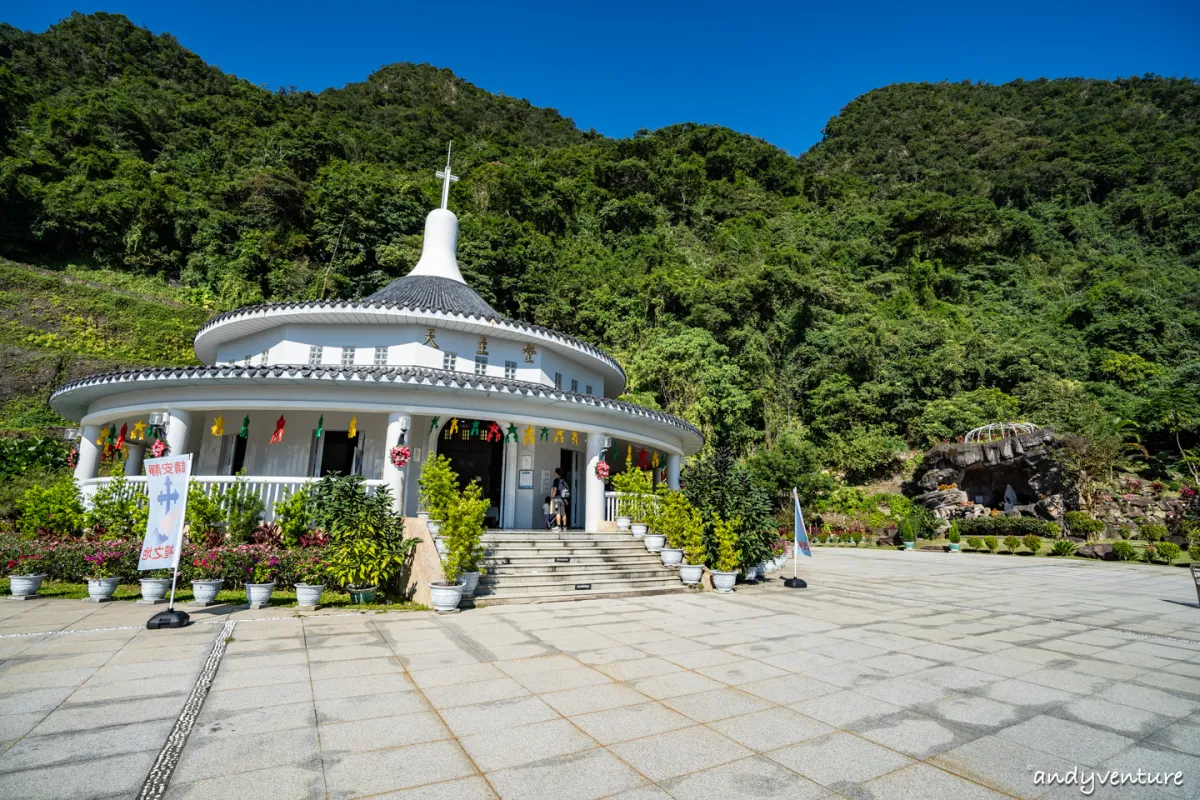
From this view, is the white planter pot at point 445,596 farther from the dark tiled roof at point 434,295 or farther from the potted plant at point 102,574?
the dark tiled roof at point 434,295

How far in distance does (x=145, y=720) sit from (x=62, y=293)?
39.2 meters

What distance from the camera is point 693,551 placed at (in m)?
12.8

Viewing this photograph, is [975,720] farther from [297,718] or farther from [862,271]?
[862,271]

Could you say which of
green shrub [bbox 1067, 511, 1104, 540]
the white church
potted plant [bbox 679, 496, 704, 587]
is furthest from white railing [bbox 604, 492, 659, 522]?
green shrub [bbox 1067, 511, 1104, 540]

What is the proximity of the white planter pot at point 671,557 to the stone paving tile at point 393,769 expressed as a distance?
372 inches

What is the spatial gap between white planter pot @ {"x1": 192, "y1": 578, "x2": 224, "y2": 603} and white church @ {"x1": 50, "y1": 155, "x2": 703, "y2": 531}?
2.89m

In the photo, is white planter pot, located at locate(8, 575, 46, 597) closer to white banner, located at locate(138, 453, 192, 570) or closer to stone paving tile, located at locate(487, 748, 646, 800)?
white banner, located at locate(138, 453, 192, 570)

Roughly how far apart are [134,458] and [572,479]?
44.8ft

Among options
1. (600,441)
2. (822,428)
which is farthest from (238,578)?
(822,428)

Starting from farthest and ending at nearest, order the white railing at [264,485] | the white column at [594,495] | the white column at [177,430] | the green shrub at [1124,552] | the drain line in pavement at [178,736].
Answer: the green shrub at [1124,552] → the white column at [594,495] → the white column at [177,430] → the white railing at [264,485] → the drain line in pavement at [178,736]

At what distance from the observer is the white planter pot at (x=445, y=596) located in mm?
9395

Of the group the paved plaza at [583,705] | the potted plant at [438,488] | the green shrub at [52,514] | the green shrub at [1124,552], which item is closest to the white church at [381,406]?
the green shrub at [52,514]

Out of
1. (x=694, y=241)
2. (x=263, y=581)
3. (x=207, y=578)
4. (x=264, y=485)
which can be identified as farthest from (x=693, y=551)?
(x=694, y=241)

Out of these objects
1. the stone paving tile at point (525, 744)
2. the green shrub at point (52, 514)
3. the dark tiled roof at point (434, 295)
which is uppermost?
the dark tiled roof at point (434, 295)
